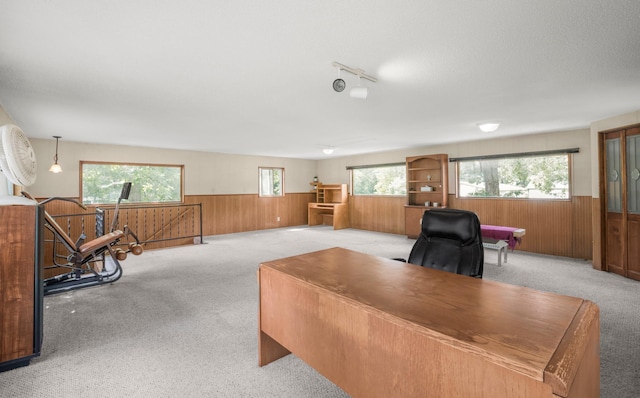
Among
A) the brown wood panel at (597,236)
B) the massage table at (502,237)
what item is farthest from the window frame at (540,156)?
the massage table at (502,237)

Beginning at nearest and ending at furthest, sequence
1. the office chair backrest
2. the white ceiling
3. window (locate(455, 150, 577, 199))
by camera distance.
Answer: the white ceiling < the office chair backrest < window (locate(455, 150, 577, 199))

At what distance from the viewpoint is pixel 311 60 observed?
94.5 inches

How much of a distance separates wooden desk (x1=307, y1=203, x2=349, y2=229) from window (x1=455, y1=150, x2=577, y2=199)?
3.65 meters

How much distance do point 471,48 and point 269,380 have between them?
2889 mm

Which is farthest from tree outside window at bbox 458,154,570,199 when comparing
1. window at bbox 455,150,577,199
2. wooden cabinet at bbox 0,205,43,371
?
wooden cabinet at bbox 0,205,43,371

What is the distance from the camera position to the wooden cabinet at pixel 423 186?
6.96 m

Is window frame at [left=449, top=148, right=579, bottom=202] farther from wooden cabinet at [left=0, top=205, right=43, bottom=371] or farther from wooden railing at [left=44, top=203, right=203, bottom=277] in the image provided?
wooden cabinet at [left=0, top=205, right=43, bottom=371]

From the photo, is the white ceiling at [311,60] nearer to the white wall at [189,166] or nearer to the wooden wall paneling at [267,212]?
the white wall at [189,166]

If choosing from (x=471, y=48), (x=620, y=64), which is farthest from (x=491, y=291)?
(x=620, y=64)

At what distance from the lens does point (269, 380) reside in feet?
6.23

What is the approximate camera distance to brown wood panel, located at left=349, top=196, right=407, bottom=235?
26.4 feet

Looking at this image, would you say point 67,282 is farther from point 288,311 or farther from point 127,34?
point 288,311

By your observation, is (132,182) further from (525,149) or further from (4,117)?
(525,149)

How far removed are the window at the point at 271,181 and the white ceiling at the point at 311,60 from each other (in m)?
4.71
